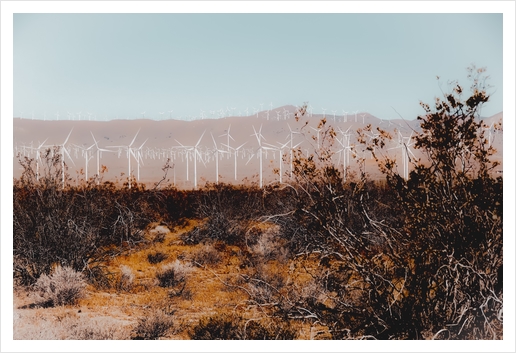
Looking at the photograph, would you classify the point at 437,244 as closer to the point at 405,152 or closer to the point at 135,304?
the point at 405,152

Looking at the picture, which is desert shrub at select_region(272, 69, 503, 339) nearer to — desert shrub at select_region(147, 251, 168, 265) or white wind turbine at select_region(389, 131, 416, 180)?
white wind turbine at select_region(389, 131, 416, 180)

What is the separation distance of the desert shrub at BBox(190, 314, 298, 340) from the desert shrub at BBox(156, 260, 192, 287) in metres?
0.62

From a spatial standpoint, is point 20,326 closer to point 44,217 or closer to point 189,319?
point 44,217

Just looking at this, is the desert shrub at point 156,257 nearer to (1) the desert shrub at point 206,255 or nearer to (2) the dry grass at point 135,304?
(2) the dry grass at point 135,304

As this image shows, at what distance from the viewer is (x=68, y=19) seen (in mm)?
4945

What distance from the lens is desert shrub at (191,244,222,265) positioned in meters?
5.62

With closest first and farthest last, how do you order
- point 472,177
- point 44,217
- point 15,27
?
1. point 472,177
2. point 15,27
3. point 44,217

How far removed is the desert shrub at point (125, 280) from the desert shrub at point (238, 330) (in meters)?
1.02

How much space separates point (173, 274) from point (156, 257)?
1.77 feet

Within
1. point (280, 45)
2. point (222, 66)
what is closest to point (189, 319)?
point (222, 66)

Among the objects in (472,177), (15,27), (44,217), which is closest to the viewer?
(472,177)

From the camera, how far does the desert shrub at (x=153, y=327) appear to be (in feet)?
15.8

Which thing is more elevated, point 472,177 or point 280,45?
point 280,45
